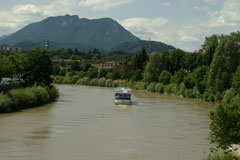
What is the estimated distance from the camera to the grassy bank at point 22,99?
144 ft

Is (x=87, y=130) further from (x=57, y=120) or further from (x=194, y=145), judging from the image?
(x=194, y=145)

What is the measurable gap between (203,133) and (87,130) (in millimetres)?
12510

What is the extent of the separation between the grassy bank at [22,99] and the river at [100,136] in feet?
6.15

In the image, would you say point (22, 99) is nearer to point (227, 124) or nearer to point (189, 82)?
point (227, 124)

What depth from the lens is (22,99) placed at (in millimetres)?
48719

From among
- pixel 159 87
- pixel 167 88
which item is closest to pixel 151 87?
pixel 159 87

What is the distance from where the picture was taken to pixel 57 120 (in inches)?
1640

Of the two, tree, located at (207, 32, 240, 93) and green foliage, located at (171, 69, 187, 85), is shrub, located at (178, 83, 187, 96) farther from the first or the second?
tree, located at (207, 32, 240, 93)

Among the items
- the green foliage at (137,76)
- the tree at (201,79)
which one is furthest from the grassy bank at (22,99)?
the green foliage at (137,76)

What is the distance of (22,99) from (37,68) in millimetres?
13009

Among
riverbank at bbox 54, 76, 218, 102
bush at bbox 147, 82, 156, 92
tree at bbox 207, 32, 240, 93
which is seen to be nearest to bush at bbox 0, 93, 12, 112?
riverbank at bbox 54, 76, 218, 102

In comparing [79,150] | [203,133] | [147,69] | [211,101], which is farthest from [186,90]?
[79,150]

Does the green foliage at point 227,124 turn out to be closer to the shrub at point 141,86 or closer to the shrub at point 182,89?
the shrub at point 182,89

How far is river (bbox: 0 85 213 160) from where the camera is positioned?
83.7ft
